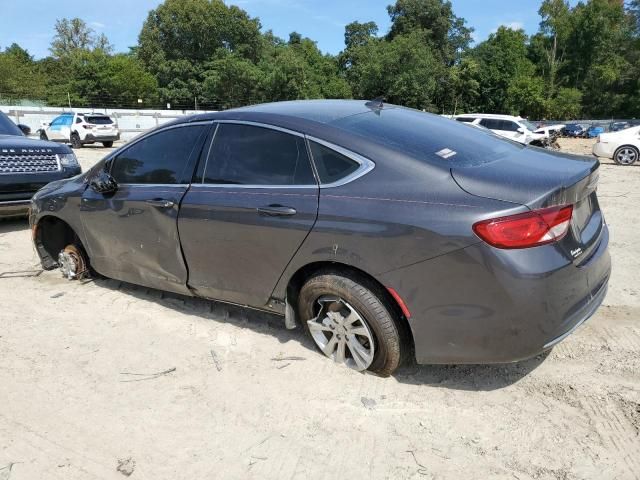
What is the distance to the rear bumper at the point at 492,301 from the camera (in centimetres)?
253

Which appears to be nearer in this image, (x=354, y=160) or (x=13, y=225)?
(x=354, y=160)

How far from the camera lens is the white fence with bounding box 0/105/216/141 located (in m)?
27.7

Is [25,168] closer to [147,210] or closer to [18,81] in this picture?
[147,210]

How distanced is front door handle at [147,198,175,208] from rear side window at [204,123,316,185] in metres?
0.34

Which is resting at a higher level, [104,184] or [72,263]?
[104,184]

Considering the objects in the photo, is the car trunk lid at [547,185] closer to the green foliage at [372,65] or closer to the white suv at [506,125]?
the white suv at [506,125]

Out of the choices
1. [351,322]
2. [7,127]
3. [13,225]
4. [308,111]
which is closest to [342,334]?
→ [351,322]

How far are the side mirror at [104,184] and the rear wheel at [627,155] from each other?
17223 millimetres

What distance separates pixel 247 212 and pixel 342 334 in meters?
0.97

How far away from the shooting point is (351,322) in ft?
10.2

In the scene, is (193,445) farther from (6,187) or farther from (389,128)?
(6,187)

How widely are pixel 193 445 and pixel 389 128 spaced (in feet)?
7.05

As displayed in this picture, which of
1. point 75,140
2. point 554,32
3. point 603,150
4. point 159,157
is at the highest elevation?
point 554,32

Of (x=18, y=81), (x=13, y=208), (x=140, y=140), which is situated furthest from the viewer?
(x=18, y=81)
